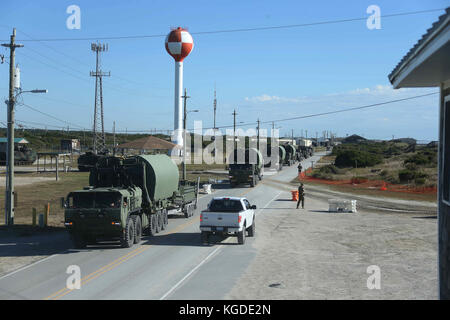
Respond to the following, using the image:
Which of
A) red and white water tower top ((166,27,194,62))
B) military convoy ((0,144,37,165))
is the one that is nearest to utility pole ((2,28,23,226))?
military convoy ((0,144,37,165))

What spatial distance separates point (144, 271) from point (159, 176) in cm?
796

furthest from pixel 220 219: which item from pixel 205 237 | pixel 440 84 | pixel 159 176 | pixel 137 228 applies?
pixel 440 84

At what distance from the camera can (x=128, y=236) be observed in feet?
68.4

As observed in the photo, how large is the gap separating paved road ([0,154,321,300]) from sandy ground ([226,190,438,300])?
891 millimetres

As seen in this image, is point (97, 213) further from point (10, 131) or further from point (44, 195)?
point (44, 195)

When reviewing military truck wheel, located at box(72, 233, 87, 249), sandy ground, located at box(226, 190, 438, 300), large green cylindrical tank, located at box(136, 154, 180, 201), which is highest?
large green cylindrical tank, located at box(136, 154, 180, 201)

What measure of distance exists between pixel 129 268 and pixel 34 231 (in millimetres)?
10426

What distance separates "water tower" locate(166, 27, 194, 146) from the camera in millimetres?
93562

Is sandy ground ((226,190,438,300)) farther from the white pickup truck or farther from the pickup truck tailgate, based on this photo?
the pickup truck tailgate

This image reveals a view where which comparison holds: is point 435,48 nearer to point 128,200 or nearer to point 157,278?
point 157,278
